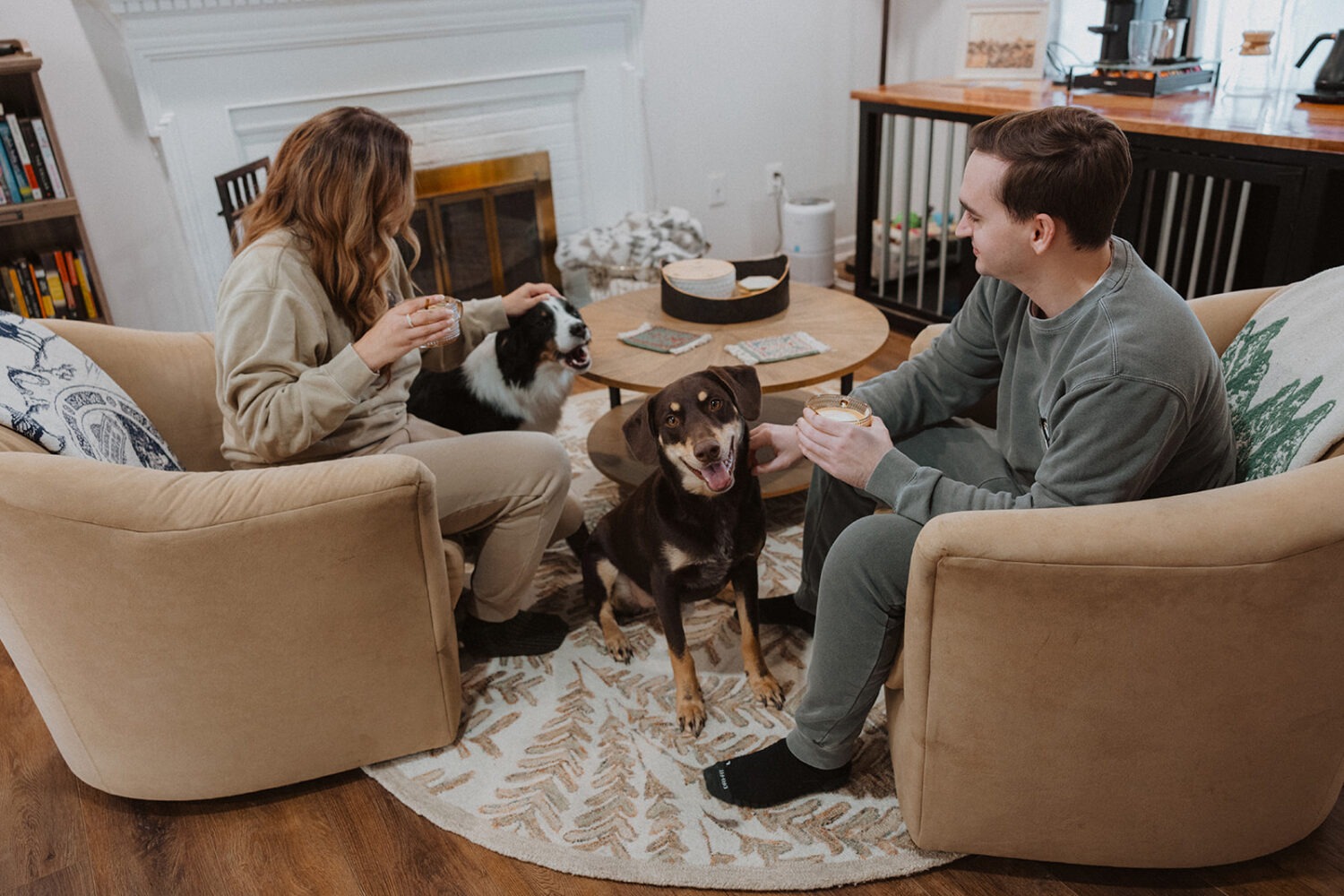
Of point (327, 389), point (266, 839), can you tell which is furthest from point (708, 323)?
point (266, 839)

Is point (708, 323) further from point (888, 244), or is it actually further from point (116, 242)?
point (116, 242)

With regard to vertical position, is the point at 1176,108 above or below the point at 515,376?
above

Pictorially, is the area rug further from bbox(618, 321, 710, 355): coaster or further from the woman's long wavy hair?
the woman's long wavy hair

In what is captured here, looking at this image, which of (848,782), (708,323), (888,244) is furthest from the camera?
(888,244)

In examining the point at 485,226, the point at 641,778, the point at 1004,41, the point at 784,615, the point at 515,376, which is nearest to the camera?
→ the point at 641,778

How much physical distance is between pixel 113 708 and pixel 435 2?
2.63m

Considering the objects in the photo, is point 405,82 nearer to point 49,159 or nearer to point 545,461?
point 49,159

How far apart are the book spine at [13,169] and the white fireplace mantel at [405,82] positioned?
1.39ft

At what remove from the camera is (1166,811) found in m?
1.35

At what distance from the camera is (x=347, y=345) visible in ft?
5.73

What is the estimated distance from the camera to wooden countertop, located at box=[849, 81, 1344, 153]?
2.39 m

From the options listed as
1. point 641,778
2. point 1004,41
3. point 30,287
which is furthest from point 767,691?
point 1004,41

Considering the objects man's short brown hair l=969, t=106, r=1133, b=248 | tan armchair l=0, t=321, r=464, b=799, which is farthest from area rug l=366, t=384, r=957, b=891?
man's short brown hair l=969, t=106, r=1133, b=248

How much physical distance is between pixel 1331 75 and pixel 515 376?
2383 mm
